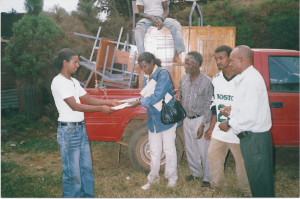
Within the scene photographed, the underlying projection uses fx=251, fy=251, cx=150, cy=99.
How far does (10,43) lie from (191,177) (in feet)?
21.2

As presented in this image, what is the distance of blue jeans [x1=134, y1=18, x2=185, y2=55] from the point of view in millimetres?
4391

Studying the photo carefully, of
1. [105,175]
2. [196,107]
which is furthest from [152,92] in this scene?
[105,175]

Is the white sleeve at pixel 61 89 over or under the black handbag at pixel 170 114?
over

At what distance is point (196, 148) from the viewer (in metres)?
3.65

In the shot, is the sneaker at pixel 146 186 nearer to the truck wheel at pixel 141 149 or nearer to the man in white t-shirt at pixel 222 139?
the truck wheel at pixel 141 149

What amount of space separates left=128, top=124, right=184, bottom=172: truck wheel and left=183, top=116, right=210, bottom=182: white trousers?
320 mm

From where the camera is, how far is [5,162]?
192 inches

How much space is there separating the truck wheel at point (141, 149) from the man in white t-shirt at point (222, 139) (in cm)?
81

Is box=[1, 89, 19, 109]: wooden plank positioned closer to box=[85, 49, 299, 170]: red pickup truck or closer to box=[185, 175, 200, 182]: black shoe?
box=[85, 49, 299, 170]: red pickup truck

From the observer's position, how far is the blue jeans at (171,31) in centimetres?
439

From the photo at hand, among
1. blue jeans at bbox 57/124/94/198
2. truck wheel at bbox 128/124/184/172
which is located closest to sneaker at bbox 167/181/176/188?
truck wheel at bbox 128/124/184/172

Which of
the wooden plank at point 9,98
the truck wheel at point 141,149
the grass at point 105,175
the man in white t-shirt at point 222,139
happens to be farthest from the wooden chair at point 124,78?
the wooden plank at point 9,98

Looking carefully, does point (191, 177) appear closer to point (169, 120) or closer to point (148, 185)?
point (148, 185)

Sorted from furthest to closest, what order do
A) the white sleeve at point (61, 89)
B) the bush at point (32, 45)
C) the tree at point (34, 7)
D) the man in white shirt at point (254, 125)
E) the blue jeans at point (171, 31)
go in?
the tree at point (34, 7) → the bush at point (32, 45) → the blue jeans at point (171, 31) → the white sleeve at point (61, 89) → the man in white shirt at point (254, 125)
